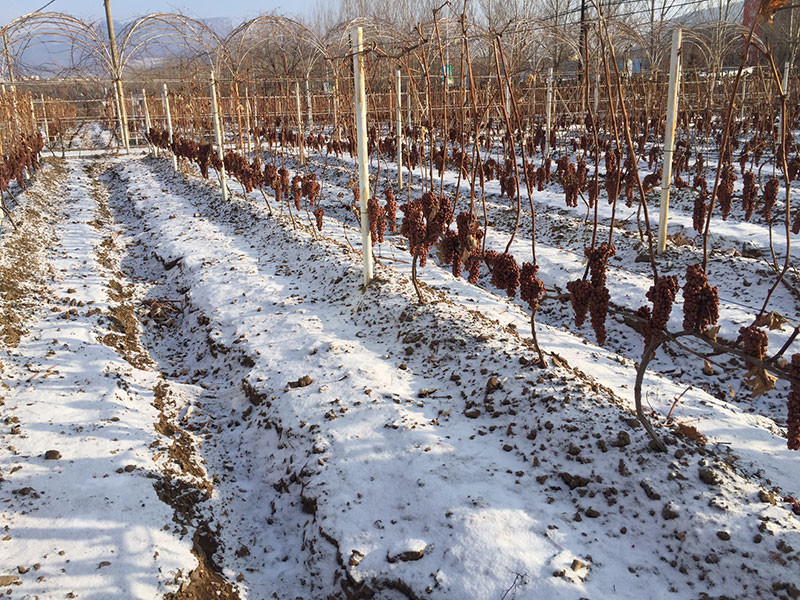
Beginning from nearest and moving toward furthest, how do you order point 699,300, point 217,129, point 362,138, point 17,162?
point 699,300 → point 362,138 → point 217,129 → point 17,162

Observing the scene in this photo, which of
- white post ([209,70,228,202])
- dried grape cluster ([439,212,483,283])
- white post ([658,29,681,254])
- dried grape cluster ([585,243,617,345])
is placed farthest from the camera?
white post ([209,70,228,202])

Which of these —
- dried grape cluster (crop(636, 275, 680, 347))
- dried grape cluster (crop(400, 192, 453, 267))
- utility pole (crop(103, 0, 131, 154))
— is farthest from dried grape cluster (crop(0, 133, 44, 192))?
dried grape cluster (crop(636, 275, 680, 347))

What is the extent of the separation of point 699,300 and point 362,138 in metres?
3.47

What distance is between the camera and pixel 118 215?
10.4m

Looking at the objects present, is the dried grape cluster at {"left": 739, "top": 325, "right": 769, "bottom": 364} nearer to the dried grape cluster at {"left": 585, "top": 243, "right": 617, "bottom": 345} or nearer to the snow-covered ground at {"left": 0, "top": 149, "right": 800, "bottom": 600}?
the dried grape cluster at {"left": 585, "top": 243, "right": 617, "bottom": 345}

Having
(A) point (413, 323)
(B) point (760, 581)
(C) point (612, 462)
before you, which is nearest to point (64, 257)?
(A) point (413, 323)

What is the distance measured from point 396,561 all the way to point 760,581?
1416mm

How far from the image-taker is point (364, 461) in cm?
301

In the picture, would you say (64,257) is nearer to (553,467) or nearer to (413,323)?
(413,323)

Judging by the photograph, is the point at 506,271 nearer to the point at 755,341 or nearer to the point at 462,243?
the point at 462,243

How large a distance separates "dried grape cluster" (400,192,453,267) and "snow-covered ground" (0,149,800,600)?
0.65m

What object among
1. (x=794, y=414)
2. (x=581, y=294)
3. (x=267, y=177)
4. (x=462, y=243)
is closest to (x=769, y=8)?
(x=581, y=294)

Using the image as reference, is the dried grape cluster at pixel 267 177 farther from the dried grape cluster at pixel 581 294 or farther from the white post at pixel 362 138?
the dried grape cluster at pixel 581 294

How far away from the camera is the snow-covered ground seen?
2.29 metres
